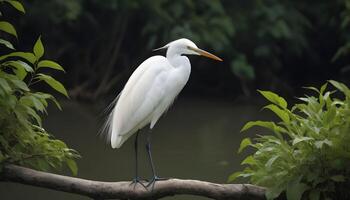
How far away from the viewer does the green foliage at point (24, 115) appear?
330 centimetres

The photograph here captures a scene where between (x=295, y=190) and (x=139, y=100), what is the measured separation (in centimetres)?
130

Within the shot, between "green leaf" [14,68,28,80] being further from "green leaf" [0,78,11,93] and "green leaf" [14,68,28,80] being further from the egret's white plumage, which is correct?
the egret's white plumage

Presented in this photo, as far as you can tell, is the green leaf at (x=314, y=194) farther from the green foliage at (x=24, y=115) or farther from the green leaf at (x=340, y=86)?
the green foliage at (x=24, y=115)

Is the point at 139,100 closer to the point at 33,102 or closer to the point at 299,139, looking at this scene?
the point at 33,102

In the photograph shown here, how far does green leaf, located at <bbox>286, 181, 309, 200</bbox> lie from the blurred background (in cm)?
507

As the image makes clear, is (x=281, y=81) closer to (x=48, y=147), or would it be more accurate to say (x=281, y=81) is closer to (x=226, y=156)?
(x=226, y=156)

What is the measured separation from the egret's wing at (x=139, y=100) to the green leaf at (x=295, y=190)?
1.21 metres

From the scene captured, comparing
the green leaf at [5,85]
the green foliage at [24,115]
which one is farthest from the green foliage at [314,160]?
the green leaf at [5,85]

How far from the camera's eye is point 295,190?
10.5 feet

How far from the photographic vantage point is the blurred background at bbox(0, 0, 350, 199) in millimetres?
9633

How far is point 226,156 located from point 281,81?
15.1ft

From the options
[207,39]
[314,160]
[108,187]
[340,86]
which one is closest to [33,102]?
[108,187]

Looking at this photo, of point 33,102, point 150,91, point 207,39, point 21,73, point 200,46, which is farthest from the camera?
point 200,46

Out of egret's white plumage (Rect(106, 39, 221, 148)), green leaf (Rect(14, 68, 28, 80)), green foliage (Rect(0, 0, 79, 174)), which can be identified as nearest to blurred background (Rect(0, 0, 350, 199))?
egret's white plumage (Rect(106, 39, 221, 148))
